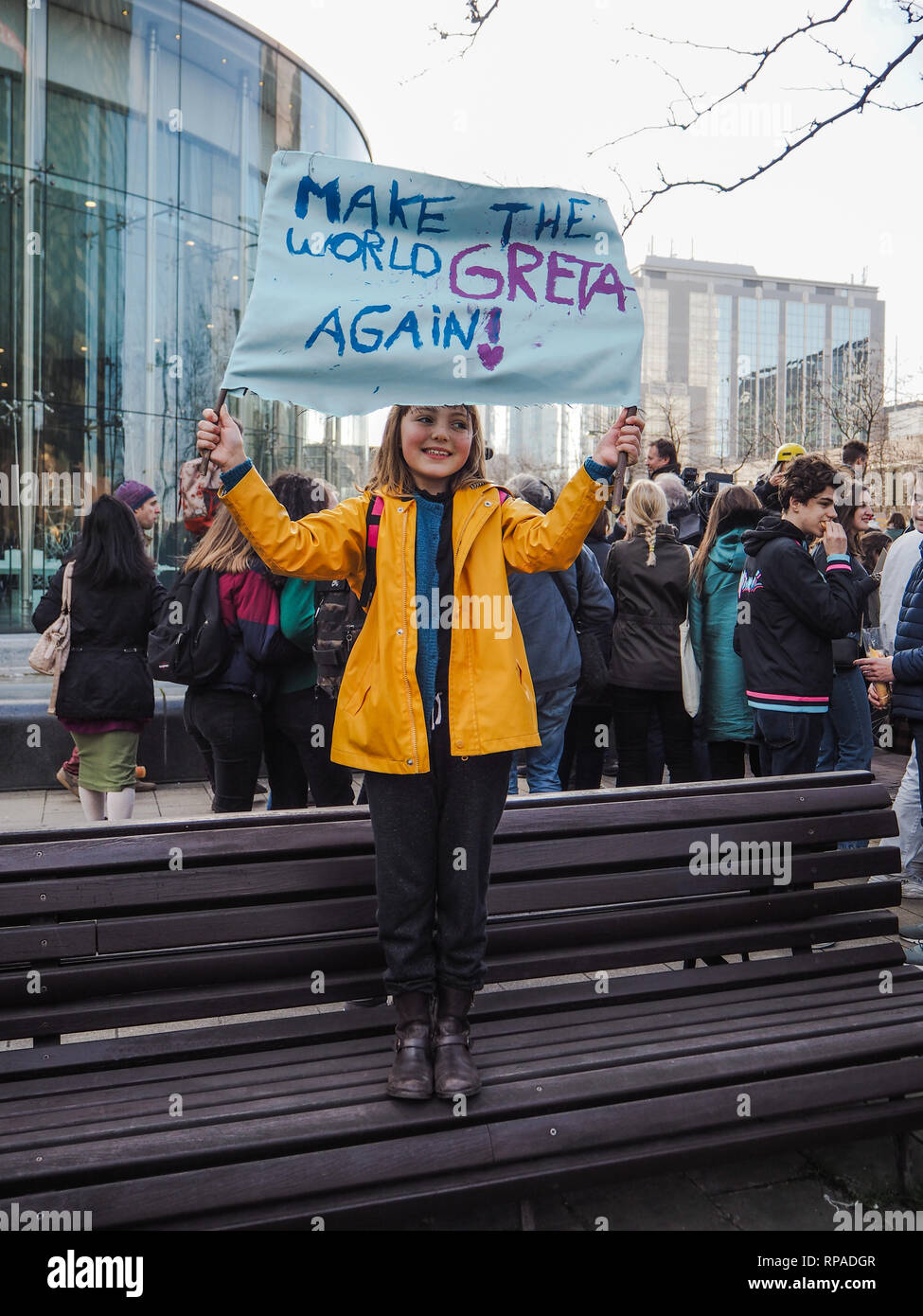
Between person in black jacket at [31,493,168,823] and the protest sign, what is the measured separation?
2.61 metres

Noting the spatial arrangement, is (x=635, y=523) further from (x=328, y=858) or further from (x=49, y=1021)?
(x=49, y=1021)

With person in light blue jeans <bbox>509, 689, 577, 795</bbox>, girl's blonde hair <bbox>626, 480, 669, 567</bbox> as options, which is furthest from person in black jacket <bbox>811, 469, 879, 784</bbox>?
person in light blue jeans <bbox>509, 689, 577, 795</bbox>

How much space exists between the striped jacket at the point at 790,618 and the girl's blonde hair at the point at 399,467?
2239 millimetres

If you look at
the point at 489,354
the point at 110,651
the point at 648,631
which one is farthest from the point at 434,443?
the point at 648,631

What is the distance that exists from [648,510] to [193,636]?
271cm

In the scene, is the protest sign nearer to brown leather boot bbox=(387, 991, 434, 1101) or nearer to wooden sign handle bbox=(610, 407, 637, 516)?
wooden sign handle bbox=(610, 407, 637, 516)

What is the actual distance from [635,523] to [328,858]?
3.58m

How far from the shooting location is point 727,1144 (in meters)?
2.76

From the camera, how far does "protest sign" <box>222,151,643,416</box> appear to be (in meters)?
2.85

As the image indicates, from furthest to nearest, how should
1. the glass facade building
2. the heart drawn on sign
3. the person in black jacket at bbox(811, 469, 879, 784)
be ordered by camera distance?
the glass facade building, the person in black jacket at bbox(811, 469, 879, 784), the heart drawn on sign

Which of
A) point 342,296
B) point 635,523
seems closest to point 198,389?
point 635,523

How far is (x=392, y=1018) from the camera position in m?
3.00

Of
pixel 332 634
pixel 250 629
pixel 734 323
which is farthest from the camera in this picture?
pixel 734 323

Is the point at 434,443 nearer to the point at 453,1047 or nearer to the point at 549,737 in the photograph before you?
the point at 453,1047
